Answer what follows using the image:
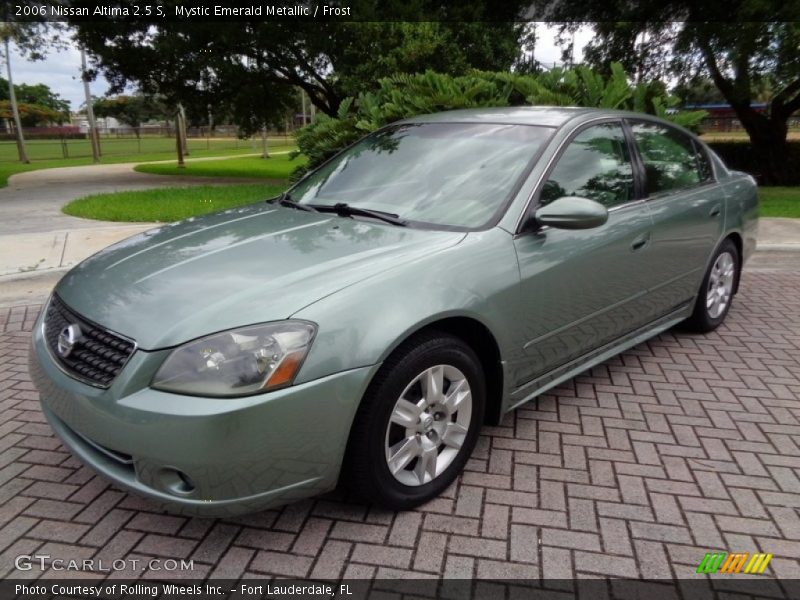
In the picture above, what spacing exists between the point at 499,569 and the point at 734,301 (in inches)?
174

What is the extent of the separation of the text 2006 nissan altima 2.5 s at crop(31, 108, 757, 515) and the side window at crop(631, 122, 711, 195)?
3 cm

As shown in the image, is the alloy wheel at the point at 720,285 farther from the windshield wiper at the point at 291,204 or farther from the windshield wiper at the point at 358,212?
the windshield wiper at the point at 291,204

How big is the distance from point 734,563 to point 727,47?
43.7ft

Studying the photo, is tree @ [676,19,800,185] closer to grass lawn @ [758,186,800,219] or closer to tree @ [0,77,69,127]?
grass lawn @ [758,186,800,219]

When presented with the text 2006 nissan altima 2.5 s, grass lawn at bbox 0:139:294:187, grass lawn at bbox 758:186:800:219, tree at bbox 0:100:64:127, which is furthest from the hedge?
tree at bbox 0:100:64:127

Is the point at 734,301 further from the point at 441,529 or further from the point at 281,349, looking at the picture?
the point at 281,349

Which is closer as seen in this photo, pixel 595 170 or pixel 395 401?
pixel 395 401

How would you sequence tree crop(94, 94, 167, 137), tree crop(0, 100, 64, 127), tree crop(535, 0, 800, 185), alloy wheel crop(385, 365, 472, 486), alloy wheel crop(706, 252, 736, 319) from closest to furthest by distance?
alloy wheel crop(385, 365, 472, 486) → alloy wheel crop(706, 252, 736, 319) → tree crop(535, 0, 800, 185) → tree crop(0, 100, 64, 127) → tree crop(94, 94, 167, 137)

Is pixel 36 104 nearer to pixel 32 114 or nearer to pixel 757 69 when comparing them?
pixel 32 114

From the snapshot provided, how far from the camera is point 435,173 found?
3.24 m

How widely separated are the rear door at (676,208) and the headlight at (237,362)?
2.45 meters

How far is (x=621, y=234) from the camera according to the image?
133 inches

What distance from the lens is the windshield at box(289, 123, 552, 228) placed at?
9.89ft

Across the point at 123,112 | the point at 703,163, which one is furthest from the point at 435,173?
the point at 123,112
